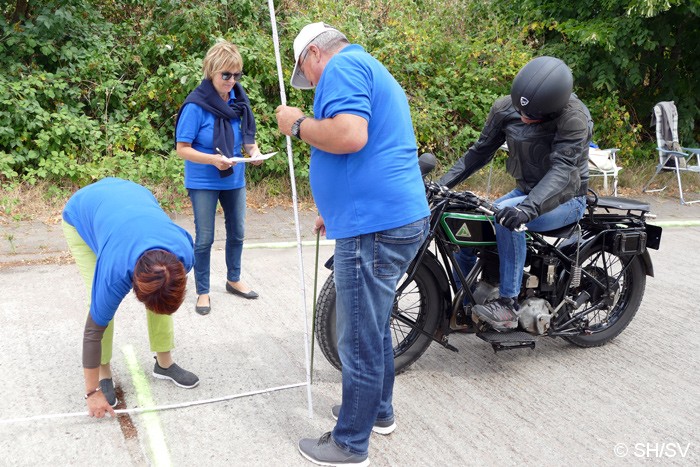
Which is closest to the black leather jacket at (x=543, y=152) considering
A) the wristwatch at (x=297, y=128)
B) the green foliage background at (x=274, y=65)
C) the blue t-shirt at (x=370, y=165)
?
the blue t-shirt at (x=370, y=165)

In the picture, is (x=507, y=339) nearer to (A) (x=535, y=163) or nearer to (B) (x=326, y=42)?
(A) (x=535, y=163)

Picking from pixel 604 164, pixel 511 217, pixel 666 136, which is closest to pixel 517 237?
pixel 511 217

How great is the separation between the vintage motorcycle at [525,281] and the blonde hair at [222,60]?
1.68 meters

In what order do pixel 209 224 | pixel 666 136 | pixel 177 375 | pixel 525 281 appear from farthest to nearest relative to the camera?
pixel 666 136 → pixel 209 224 → pixel 525 281 → pixel 177 375

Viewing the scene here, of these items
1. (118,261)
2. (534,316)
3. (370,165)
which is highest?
(370,165)

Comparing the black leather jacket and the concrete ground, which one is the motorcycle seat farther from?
the concrete ground

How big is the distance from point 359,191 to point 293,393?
5.04ft

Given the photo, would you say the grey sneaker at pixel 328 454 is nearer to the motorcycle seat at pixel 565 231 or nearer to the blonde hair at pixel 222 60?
the motorcycle seat at pixel 565 231

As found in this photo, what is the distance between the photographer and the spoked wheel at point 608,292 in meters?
4.57

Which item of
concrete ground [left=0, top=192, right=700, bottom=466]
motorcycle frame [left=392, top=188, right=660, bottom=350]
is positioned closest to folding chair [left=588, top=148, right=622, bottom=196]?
concrete ground [left=0, top=192, right=700, bottom=466]

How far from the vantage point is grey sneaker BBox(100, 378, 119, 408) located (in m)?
3.65

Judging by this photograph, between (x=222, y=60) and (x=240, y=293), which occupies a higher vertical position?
(x=222, y=60)

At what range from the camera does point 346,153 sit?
2875 millimetres

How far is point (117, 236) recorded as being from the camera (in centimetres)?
309
